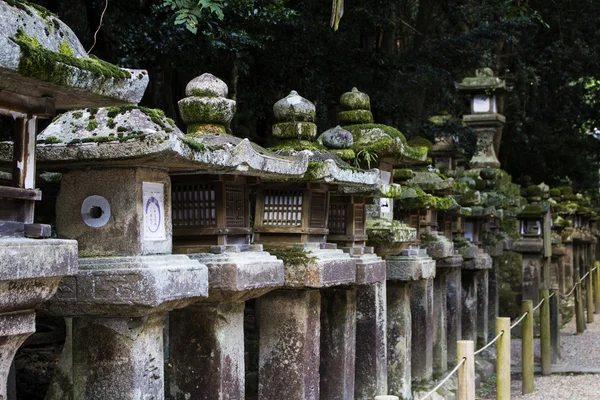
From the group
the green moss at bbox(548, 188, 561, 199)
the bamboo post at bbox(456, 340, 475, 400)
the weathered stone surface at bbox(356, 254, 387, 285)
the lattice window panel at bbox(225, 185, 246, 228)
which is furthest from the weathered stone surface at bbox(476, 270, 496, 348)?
the lattice window panel at bbox(225, 185, 246, 228)

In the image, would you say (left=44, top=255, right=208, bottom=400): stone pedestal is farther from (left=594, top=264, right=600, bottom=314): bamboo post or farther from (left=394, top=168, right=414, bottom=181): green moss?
(left=594, top=264, right=600, bottom=314): bamboo post

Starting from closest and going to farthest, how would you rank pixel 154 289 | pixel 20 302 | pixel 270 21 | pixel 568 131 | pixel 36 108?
pixel 20 302, pixel 36 108, pixel 154 289, pixel 270 21, pixel 568 131

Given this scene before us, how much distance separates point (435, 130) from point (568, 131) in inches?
500

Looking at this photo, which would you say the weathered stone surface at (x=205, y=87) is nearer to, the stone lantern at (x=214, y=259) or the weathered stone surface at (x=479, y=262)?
the stone lantern at (x=214, y=259)

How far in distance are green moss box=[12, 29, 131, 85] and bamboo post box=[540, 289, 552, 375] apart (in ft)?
39.2

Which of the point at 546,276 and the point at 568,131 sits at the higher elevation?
the point at 568,131

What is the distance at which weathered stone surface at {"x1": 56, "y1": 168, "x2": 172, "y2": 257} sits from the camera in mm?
6426

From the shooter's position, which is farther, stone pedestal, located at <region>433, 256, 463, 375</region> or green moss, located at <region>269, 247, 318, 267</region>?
stone pedestal, located at <region>433, 256, 463, 375</region>

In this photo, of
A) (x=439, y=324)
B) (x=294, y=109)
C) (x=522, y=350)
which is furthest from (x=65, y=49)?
(x=522, y=350)

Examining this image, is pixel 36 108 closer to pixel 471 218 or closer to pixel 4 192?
pixel 4 192

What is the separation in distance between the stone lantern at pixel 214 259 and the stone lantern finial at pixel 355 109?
10.7ft

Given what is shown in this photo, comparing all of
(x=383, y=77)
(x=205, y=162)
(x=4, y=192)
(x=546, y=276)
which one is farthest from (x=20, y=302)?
(x=546, y=276)

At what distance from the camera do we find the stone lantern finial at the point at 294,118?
917 centimetres

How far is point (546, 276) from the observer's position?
1977cm
